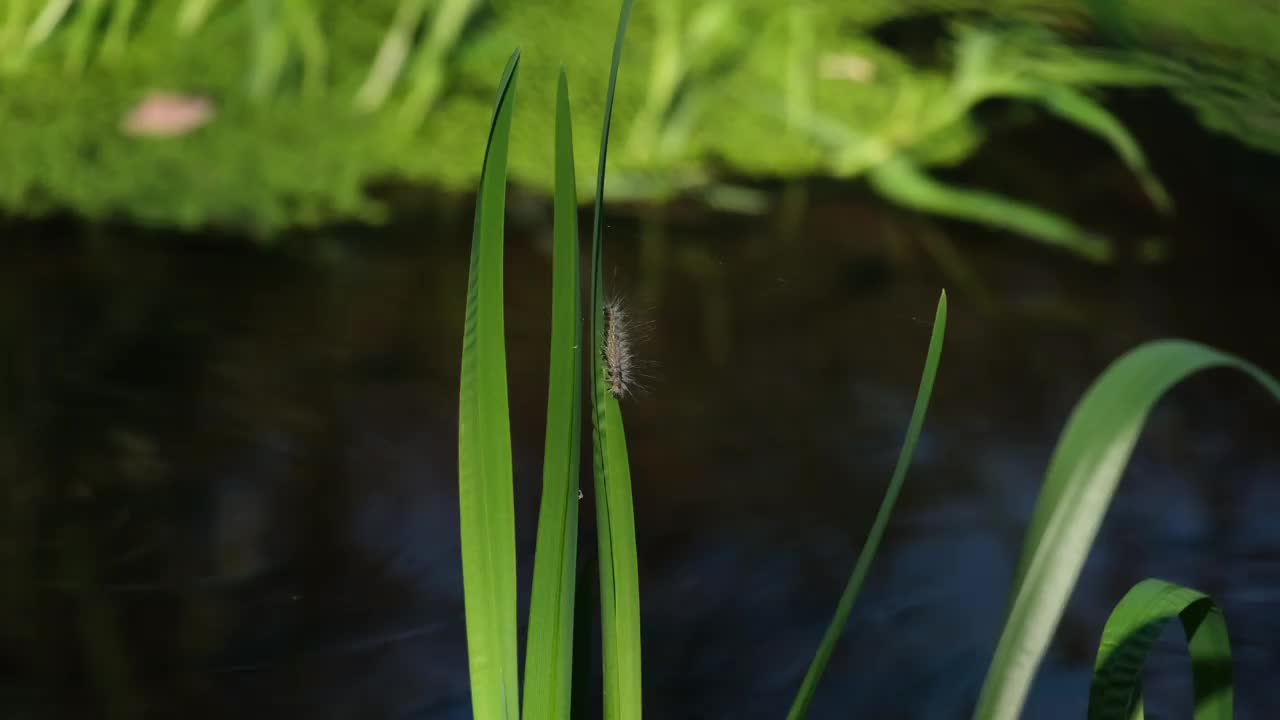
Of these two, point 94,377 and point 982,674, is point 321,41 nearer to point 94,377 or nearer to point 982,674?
point 94,377

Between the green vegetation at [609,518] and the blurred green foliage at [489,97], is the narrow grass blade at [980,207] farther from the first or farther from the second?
the green vegetation at [609,518]

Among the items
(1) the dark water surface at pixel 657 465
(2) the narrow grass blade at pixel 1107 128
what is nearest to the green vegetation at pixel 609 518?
(1) the dark water surface at pixel 657 465

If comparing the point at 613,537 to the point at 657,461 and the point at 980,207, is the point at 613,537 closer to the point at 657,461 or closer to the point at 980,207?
the point at 657,461

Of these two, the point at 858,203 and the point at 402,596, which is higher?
the point at 858,203

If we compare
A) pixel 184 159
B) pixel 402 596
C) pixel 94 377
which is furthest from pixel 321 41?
pixel 402 596

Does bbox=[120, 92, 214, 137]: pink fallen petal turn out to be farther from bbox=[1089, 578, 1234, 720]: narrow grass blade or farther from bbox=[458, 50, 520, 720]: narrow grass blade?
bbox=[1089, 578, 1234, 720]: narrow grass blade

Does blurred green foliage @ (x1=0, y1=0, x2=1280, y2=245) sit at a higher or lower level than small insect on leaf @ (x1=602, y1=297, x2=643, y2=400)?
A: higher

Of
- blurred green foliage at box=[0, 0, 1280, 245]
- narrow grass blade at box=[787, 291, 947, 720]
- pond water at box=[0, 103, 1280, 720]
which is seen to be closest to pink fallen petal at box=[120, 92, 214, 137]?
blurred green foliage at box=[0, 0, 1280, 245]
